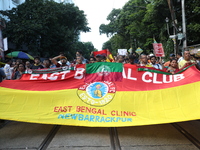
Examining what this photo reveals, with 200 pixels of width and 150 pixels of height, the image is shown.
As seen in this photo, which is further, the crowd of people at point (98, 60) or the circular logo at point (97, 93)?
the crowd of people at point (98, 60)

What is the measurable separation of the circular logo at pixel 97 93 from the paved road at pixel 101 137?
676 mm

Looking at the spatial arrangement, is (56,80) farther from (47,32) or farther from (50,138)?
(47,32)

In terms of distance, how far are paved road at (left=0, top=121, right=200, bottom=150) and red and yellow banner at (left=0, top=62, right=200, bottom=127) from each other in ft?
1.05

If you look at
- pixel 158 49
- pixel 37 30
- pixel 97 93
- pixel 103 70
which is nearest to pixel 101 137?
pixel 97 93

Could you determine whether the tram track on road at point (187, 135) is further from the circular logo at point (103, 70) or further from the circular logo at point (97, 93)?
the circular logo at point (103, 70)

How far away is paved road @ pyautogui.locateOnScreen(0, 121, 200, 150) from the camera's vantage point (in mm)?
3520

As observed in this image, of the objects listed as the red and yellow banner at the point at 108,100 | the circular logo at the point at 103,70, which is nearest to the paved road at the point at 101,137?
the red and yellow banner at the point at 108,100

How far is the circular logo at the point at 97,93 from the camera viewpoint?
4.24 meters

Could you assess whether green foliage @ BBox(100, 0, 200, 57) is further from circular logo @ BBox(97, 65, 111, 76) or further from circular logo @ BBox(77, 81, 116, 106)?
circular logo @ BBox(77, 81, 116, 106)

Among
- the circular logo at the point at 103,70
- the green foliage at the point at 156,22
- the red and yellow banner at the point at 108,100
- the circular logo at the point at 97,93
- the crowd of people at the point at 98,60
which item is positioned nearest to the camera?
the red and yellow banner at the point at 108,100

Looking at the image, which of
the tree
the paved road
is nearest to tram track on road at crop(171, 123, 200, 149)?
the paved road

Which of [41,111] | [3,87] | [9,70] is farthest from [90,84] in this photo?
[9,70]

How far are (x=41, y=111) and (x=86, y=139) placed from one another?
1.22 m

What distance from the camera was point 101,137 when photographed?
393 cm
